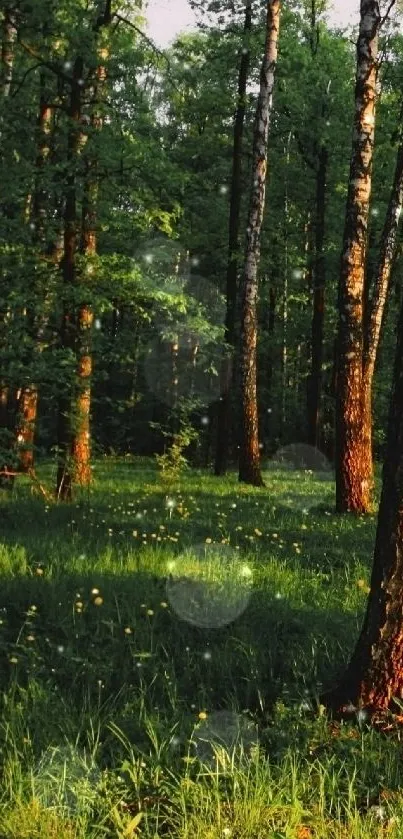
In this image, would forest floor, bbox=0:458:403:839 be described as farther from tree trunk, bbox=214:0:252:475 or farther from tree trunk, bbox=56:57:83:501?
tree trunk, bbox=214:0:252:475

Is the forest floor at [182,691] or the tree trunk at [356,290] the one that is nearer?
the forest floor at [182,691]

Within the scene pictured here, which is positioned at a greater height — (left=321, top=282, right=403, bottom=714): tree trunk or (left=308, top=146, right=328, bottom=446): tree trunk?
(left=308, top=146, right=328, bottom=446): tree trunk

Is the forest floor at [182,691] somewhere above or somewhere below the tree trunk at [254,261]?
below

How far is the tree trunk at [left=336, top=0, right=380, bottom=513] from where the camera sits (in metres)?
11.4

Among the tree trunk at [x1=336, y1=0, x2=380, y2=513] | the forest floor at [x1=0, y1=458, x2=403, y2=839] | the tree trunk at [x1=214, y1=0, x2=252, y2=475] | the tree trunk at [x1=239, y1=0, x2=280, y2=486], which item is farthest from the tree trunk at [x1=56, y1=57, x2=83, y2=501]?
the tree trunk at [x1=214, y1=0, x2=252, y2=475]

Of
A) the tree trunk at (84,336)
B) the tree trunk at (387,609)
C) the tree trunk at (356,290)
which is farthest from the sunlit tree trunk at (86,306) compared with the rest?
the tree trunk at (387,609)

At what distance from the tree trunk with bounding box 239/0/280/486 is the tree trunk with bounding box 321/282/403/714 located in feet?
42.2

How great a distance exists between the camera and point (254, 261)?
1700 centimetres

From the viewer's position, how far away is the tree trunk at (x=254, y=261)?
55.4 ft

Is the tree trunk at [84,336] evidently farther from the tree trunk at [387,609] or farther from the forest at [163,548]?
the tree trunk at [387,609]

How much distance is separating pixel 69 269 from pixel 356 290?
14.0ft

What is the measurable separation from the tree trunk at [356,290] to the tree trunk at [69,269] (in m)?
4.00

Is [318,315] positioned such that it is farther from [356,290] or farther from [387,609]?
[387,609]

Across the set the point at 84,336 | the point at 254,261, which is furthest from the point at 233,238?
the point at 84,336
